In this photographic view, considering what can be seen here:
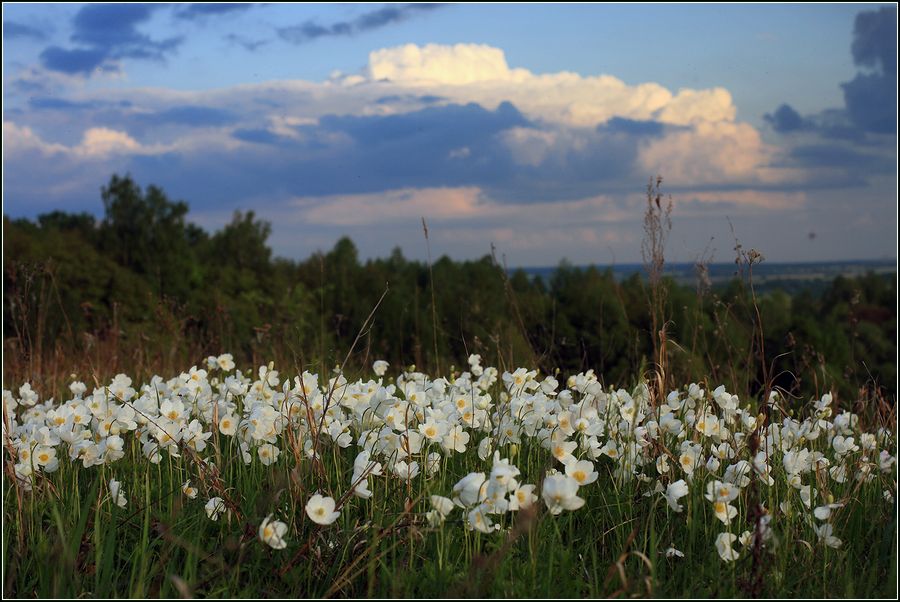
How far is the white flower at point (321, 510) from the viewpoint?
2.53 m

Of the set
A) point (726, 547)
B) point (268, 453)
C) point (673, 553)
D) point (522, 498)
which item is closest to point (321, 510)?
point (522, 498)

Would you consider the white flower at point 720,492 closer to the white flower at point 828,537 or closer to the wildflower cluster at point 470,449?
the wildflower cluster at point 470,449

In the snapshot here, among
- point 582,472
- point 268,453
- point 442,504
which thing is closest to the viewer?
point 442,504

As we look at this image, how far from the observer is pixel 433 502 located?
259 cm

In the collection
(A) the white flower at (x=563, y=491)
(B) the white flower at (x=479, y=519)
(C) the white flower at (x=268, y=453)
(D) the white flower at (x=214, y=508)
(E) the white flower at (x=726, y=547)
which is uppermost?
(A) the white flower at (x=563, y=491)

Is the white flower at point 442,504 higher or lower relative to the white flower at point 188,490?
higher

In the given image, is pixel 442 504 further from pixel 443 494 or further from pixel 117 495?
pixel 117 495

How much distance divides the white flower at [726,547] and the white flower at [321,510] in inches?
49.5

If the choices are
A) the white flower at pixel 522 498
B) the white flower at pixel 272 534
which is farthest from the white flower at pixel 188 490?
the white flower at pixel 522 498

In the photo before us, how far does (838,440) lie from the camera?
12.4 feet

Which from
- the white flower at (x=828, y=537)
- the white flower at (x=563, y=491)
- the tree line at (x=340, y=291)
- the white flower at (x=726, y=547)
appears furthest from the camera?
the tree line at (x=340, y=291)

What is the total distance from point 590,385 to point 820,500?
117 centimetres

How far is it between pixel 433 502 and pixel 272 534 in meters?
0.52

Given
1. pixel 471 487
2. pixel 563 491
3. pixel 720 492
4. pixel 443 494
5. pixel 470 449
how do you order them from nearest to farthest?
1. pixel 563 491
2. pixel 471 487
3. pixel 720 492
4. pixel 443 494
5. pixel 470 449
